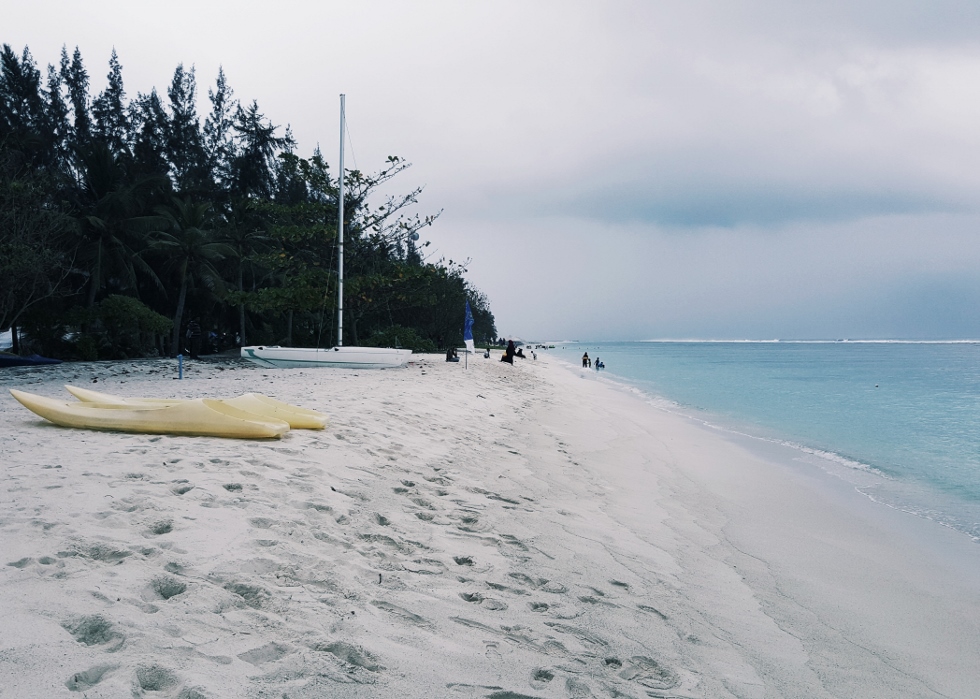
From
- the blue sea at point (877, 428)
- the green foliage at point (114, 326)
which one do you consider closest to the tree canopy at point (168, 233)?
the green foliage at point (114, 326)

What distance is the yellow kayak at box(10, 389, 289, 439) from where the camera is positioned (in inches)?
234

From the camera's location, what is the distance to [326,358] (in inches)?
706

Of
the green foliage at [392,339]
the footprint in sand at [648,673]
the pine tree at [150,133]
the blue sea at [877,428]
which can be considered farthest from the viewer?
the pine tree at [150,133]

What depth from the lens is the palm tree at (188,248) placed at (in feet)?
83.9

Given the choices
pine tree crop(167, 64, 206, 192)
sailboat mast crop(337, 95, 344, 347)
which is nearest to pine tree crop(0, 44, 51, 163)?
pine tree crop(167, 64, 206, 192)

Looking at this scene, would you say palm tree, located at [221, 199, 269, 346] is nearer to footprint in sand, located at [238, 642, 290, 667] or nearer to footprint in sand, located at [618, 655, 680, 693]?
footprint in sand, located at [238, 642, 290, 667]

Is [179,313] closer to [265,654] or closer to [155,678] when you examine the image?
[265,654]

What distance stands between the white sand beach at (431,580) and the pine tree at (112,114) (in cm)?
3434

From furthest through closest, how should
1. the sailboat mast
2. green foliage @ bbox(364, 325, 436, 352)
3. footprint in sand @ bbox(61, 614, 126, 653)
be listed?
1. green foliage @ bbox(364, 325, 436, 352)
2. the sailboat mast
3. footprint in sand @ bbox(61, 614, 126, 653)

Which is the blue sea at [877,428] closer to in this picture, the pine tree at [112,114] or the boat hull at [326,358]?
the boat hull at [326,358]

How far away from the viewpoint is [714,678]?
2.86 meters

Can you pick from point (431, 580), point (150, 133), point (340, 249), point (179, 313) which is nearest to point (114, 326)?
point (179, 313)

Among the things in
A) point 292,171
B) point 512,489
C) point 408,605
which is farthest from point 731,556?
point 292,171

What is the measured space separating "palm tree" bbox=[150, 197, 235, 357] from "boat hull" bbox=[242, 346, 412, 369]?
946 cm
